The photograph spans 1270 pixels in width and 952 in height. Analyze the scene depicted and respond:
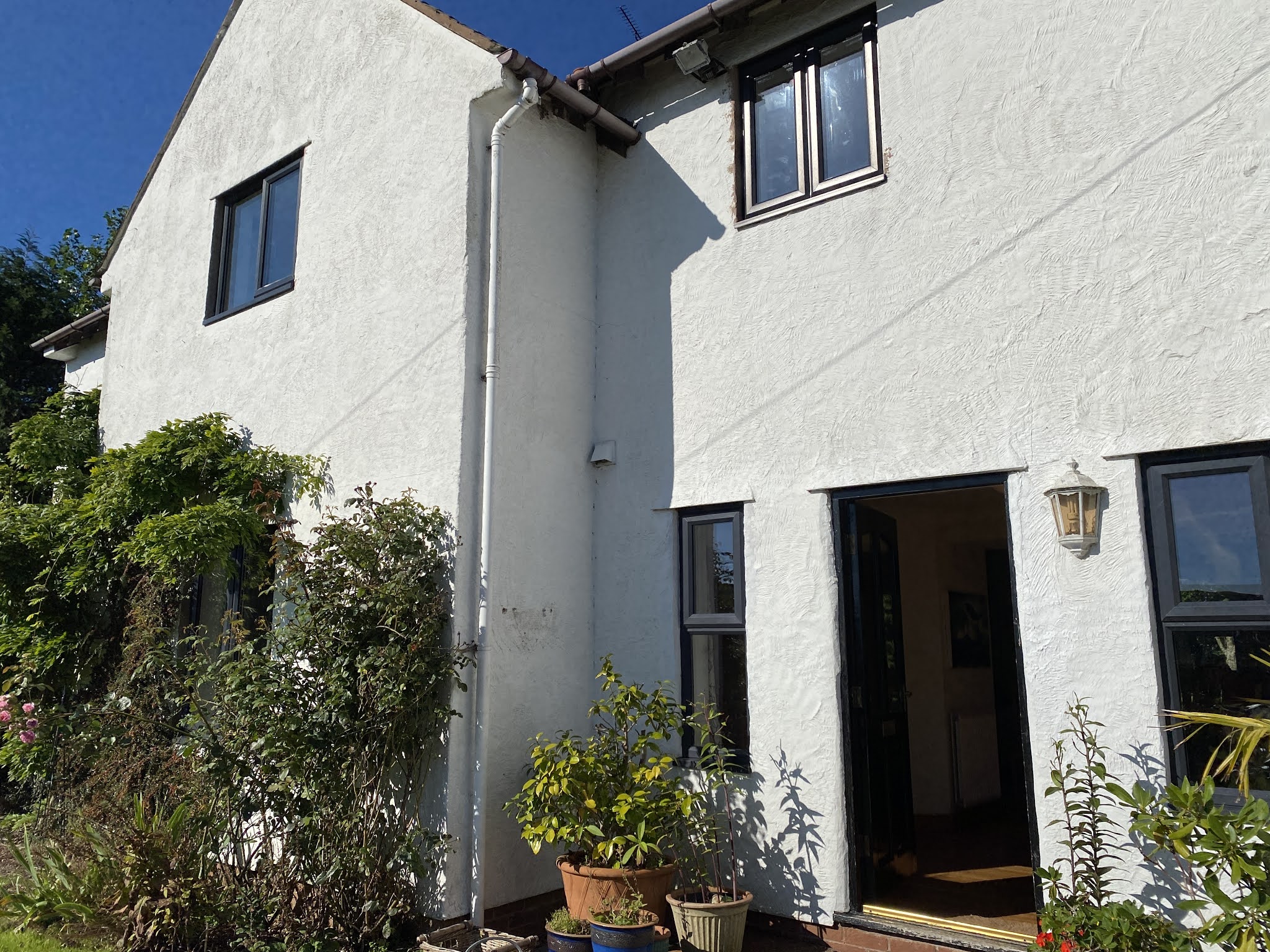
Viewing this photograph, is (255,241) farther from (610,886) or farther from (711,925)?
(711,925)

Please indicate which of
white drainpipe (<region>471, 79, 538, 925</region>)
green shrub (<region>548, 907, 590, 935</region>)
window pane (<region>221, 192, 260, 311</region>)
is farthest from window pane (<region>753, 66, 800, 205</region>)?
window pane (<region>221, 192, 260, 311</region>)

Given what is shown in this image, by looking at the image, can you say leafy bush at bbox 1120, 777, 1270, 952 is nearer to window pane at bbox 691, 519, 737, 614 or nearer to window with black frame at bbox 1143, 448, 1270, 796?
window with black frame at bbox 1143, 448, 1270, 796

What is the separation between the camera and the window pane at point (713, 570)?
6.05 meters

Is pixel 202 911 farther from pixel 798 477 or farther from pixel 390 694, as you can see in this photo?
pixel 798 477

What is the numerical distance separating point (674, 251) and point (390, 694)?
11.7 feet

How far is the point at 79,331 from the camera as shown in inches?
444

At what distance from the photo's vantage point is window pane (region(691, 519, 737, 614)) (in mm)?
6051

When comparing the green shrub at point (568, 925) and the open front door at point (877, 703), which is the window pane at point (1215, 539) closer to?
the open front door at point (877, 703)

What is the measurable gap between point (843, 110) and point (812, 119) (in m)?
0.21

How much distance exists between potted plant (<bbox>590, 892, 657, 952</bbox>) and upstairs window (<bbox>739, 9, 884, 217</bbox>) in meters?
4.36

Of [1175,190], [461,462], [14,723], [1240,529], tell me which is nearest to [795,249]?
[1175,190]

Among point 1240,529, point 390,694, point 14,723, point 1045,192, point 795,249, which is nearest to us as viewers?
point 1240,529

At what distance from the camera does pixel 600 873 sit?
16.8 feet

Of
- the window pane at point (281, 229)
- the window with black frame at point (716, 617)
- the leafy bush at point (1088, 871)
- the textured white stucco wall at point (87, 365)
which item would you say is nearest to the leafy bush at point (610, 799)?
the window with black frame at point (716, 617)
